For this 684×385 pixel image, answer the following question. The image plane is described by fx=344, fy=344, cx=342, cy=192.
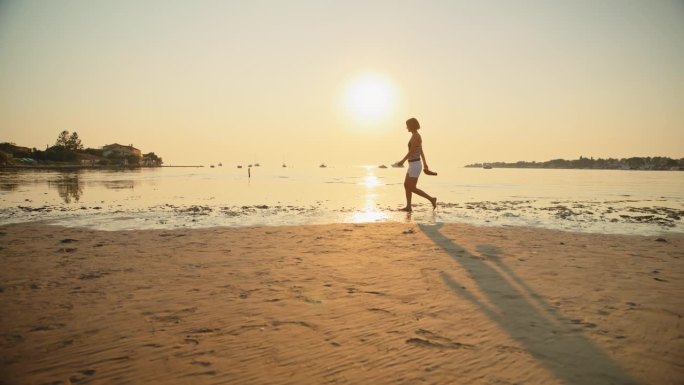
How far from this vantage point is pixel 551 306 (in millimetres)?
4031

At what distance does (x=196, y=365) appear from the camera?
287cm

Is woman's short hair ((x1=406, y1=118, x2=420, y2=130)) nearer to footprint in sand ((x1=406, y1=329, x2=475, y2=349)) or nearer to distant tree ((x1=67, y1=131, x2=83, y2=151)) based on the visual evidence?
footprint in sand ((x1=406, y1=329, x2=475, y2=349))

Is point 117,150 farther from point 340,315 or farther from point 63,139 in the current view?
point 340,315

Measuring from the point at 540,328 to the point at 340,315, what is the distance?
206 centimetres

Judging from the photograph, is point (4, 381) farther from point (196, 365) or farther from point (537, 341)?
point (537, 341)

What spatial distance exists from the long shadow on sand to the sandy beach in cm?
2

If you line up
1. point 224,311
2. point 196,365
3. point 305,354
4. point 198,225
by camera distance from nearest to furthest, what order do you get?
point 196,365 → point 305,354 → point 224,311 → point 198,225

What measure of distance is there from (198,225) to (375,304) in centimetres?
774

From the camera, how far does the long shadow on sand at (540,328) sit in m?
2.74

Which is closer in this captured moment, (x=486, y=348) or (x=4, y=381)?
(x=4, y=381)

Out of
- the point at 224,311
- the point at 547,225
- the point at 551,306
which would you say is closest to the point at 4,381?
the point at 224,311

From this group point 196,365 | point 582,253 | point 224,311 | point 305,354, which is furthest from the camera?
point 582,253

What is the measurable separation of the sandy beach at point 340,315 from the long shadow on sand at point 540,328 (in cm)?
2

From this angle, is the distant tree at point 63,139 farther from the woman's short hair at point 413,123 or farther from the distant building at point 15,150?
the woman's short hair at point 413,123
